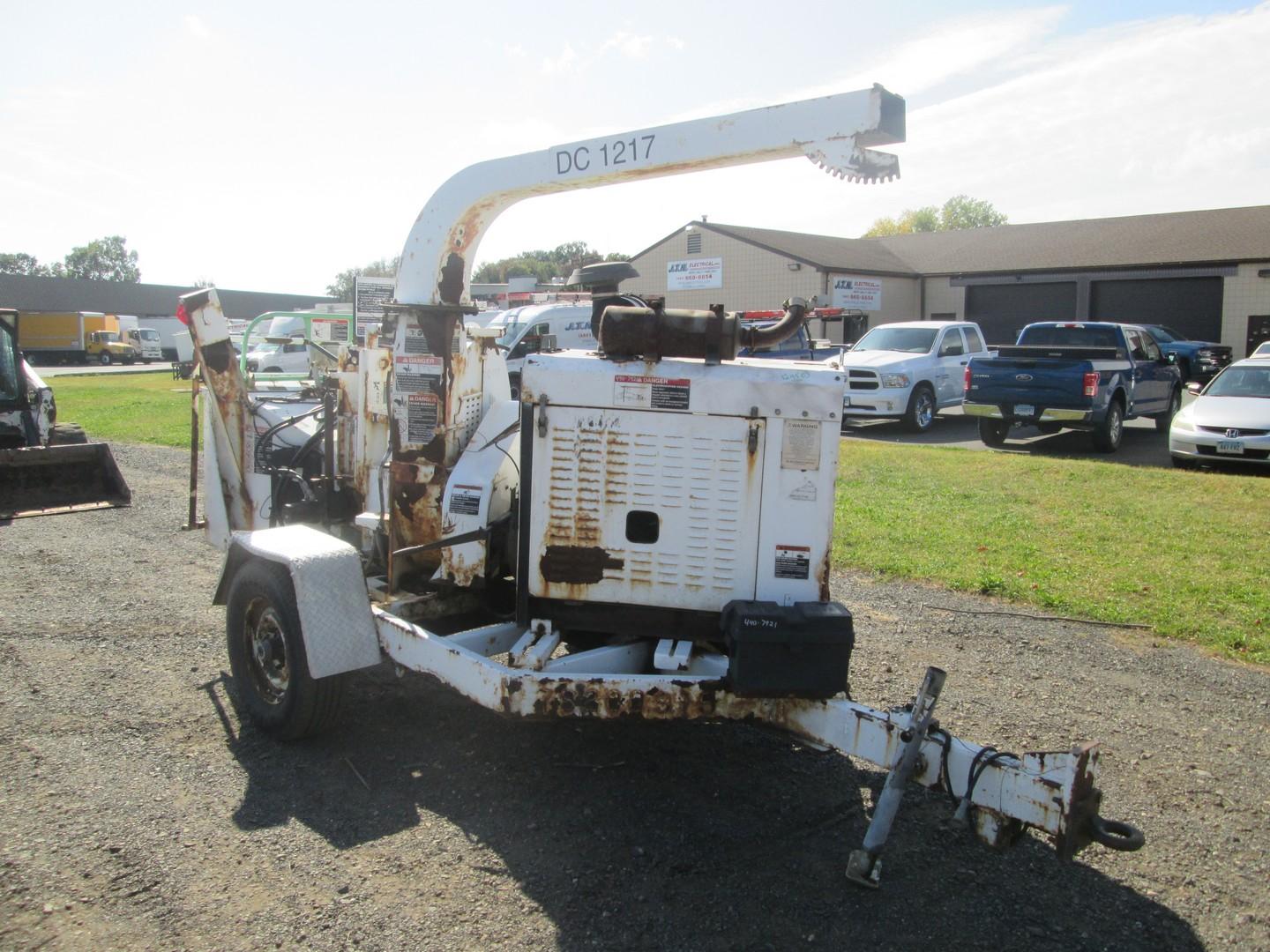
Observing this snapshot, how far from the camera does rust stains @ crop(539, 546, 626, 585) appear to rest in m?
4.50

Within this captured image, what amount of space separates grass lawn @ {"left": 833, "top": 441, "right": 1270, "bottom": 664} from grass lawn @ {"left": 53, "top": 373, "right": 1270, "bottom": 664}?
0.02 m

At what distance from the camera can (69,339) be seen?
177 ft

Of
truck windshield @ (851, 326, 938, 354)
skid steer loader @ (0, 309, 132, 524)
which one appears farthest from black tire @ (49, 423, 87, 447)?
truck windshield @ (851, 326, 938, 354)

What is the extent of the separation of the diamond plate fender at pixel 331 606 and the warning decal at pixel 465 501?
531mm

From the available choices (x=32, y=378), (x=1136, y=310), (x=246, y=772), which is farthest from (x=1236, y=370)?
(x=1136, y=310)

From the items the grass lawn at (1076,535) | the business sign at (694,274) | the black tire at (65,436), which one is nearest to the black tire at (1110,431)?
the grass lawn at (1076,535)

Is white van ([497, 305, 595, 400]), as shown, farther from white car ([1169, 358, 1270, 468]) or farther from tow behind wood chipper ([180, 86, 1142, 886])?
tow behind wood chipper ([180, 86, 1142, 886])

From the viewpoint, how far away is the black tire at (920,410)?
59.2 feet

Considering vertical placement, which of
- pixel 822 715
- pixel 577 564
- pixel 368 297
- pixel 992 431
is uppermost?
pixel 368 297

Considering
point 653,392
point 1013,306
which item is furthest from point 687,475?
point 1013,306

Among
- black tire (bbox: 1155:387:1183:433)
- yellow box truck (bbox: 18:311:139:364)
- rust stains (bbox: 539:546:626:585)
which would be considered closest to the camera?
rust stains (bbox: 539:546:626:585)

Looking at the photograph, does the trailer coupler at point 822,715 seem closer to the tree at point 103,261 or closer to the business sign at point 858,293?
the business sign at point 858,293

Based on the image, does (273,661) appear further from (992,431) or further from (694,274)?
(694,274)

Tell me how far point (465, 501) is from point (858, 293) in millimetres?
32481
